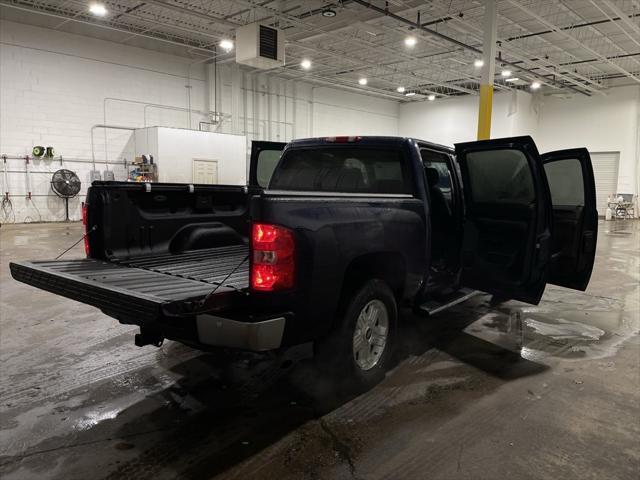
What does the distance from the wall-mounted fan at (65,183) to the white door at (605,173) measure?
20.7m

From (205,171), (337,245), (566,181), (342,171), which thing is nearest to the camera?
(337,245)

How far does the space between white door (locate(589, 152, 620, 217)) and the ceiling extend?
2.99 metres

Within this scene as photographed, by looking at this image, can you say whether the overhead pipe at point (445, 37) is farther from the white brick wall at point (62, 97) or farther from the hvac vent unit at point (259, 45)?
the white brick wall at point (62, 97)

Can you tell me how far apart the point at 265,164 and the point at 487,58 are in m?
7.72

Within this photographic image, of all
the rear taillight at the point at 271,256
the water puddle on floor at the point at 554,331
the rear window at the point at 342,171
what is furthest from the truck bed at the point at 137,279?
the water puddle on floor at the point at 554,331

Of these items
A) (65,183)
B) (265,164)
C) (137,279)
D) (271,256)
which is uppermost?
(265,164)

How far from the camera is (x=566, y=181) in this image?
462 centimetres

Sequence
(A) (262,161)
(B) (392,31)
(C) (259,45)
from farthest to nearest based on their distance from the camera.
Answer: (B) (392,31) → (C) (259,45) → (A) (262,161)

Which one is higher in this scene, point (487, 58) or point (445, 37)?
point (445, 37)

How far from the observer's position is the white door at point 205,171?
15488mm

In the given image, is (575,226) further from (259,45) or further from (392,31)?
(392,31)

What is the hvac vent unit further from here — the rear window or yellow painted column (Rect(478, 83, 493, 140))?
the rear window

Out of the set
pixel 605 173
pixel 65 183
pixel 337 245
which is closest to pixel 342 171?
pixel 337 245

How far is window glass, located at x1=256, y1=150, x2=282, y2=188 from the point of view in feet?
17.9
